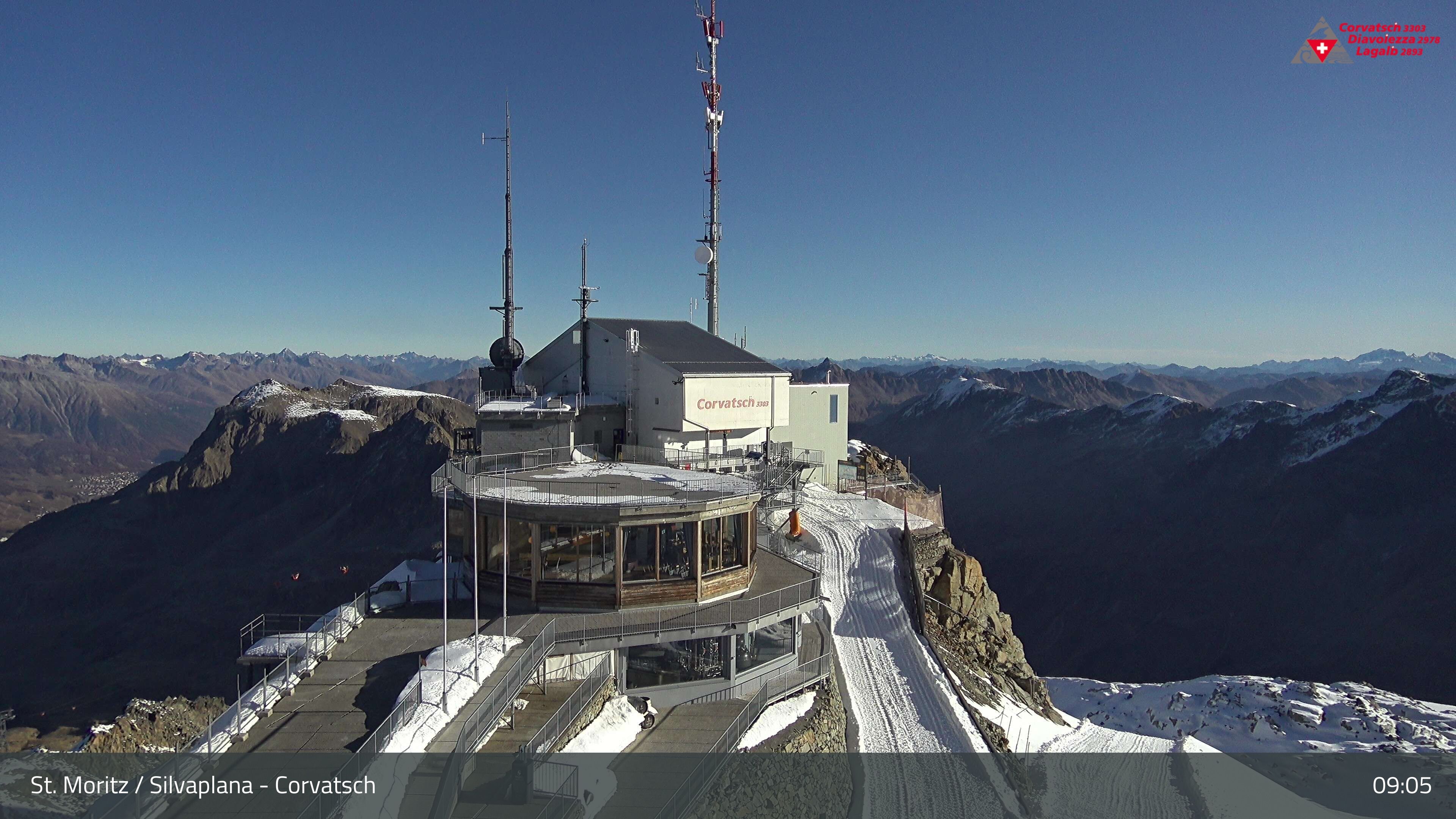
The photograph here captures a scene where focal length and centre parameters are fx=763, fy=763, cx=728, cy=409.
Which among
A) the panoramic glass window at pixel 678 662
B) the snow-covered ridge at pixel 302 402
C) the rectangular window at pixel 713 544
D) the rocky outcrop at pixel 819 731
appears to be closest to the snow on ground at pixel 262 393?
the snow-covered ridge at pixel 302 402

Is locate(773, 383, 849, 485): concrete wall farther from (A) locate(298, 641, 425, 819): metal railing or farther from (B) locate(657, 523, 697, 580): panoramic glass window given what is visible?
(A) locate(298, 641, 425, 819): metal railing

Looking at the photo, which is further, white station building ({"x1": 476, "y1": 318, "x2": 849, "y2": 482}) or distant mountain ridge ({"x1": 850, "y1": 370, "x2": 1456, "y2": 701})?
distant mountain ridge ({"x1": 850, "y1": 370, "x2": 1456, "y2": 701})

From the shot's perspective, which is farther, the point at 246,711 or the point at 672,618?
the point at 672,618

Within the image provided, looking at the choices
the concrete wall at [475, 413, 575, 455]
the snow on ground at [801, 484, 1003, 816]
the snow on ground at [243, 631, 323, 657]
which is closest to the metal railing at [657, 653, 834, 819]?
the snow on ground at [801, 484, 1003, 816]

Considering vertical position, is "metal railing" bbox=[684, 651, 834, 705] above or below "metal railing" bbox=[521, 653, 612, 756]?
below

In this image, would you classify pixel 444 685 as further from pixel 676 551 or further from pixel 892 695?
pixel 892 695

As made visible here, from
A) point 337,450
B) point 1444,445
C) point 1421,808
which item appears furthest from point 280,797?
point 1444,445

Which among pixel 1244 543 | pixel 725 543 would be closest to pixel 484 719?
pixel 725 543
